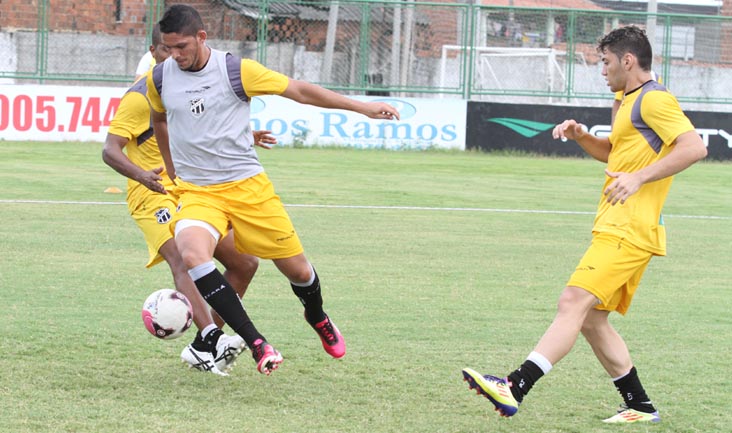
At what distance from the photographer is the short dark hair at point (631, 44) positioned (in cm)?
564

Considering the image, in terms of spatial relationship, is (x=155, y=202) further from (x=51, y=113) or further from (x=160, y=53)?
(x=51, y=113)

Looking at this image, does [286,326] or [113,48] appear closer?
[286,326]

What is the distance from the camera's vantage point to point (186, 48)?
6238 mm

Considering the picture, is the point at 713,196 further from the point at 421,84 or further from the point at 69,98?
the point at 69,98

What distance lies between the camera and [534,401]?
239 inches

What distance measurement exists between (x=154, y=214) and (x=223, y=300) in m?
1.18

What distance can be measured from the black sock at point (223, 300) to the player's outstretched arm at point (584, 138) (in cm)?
186

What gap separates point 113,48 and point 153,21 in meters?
1.18

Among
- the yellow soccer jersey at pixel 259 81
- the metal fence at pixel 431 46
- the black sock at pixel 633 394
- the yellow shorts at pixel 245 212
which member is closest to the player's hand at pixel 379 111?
the yellow soccer jersey at pixel 259 81

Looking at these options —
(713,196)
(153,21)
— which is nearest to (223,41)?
(153,21)

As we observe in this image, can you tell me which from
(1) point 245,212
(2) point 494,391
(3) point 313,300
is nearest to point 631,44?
(2) point 494,391

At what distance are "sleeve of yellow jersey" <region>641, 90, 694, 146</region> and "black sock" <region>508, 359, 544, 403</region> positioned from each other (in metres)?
1.22

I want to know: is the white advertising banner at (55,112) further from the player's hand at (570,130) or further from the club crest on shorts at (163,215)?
the player's hand at (570,130)

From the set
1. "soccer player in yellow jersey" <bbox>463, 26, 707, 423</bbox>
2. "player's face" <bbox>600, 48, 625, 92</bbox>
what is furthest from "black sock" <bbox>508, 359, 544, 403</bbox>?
"player's face" <bbox>600, 48, 625, 92</bbox>
